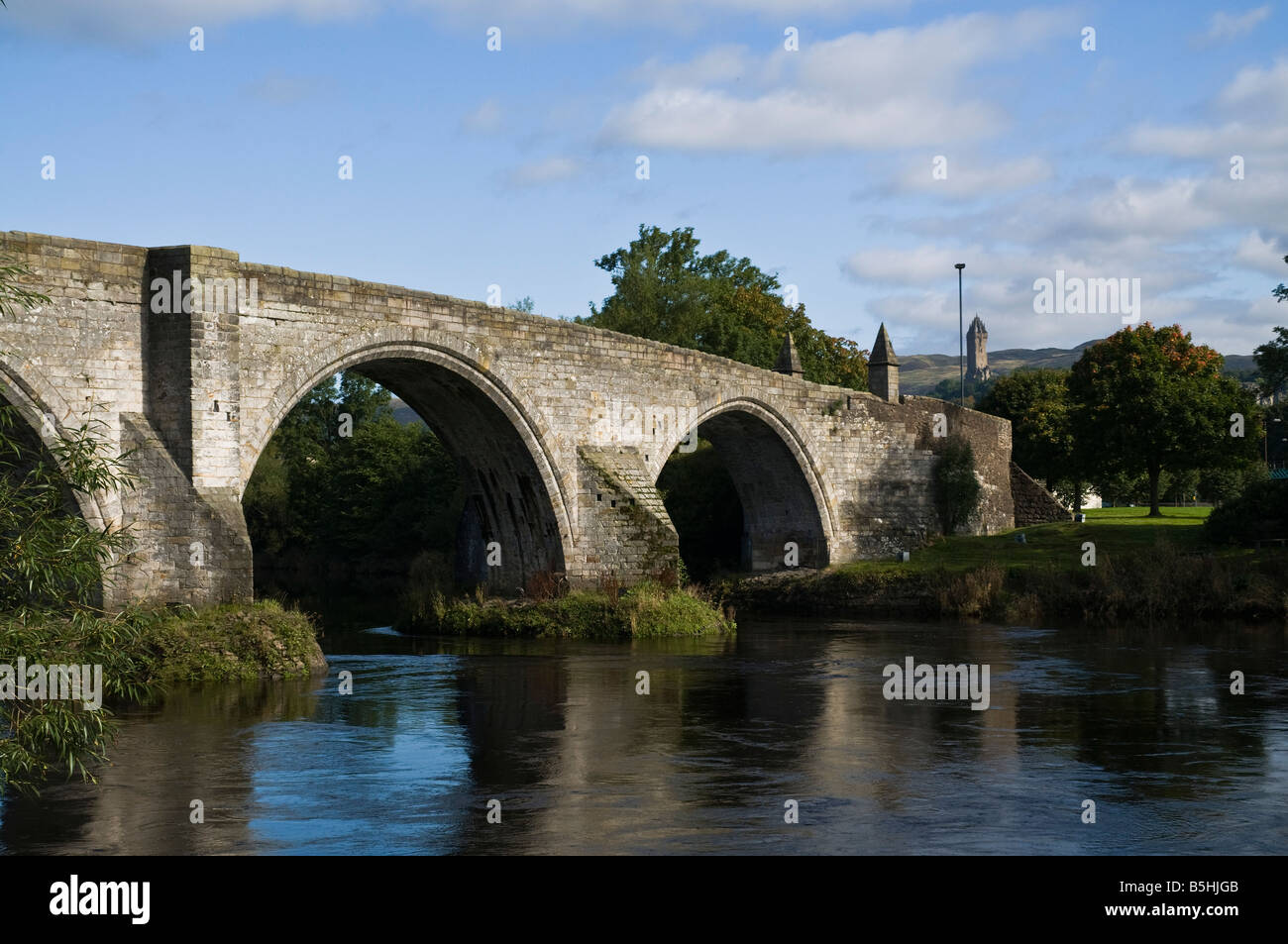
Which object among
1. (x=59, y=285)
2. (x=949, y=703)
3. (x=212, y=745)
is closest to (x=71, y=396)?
(x=59, y=285)

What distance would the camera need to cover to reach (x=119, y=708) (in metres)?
14.5

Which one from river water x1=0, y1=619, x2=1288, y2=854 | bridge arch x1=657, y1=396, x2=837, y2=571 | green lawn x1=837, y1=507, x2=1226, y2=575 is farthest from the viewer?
bridge arch x1=657, y1=396, x2=837, y2=571

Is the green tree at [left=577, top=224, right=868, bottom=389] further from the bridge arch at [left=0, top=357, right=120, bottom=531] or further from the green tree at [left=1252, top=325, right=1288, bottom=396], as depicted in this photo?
the bridge arch at [left=0, top=357, right=120, bottom=531]

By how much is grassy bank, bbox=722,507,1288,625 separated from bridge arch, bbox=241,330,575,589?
784 cm

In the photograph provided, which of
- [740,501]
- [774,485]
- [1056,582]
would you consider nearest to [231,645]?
[1056,582]

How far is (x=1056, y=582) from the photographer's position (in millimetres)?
26750

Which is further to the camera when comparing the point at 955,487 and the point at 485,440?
the point at 955,487

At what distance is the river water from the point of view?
906 centimetres

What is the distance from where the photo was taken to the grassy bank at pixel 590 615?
22328 millimetres

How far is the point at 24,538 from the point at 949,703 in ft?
34.5

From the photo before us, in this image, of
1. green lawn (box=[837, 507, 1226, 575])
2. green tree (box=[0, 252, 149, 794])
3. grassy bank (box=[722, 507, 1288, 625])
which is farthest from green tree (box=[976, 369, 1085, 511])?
green tree (box=[0, 252, 149, 794])

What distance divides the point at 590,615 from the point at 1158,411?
75.0ft

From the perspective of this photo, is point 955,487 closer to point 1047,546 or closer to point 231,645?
point 1047,546
